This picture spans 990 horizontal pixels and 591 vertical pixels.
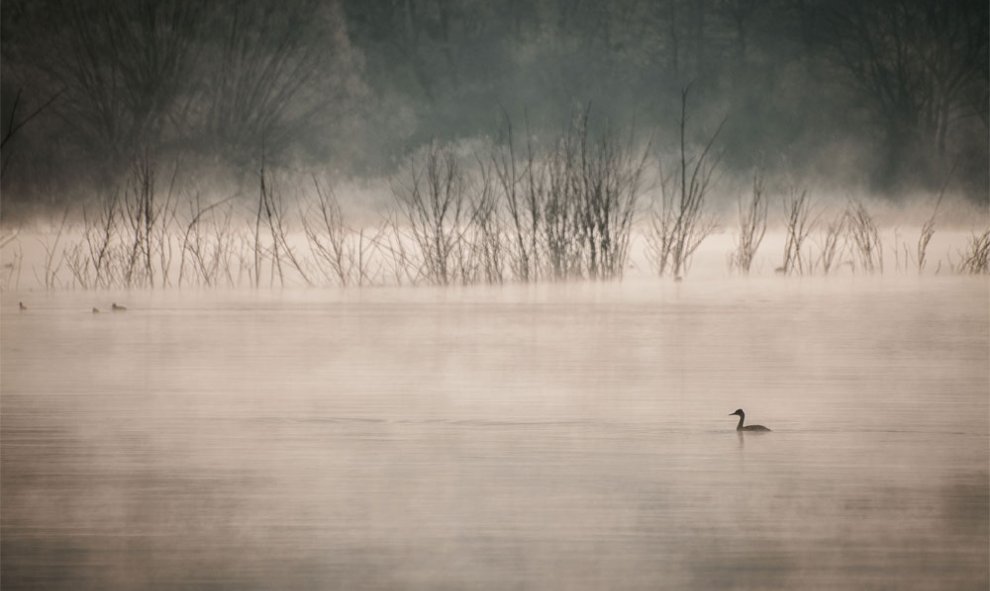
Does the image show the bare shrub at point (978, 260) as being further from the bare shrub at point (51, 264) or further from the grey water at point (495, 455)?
the bare shrub at point (51, 264)

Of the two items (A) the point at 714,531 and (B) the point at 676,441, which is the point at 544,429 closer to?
(B) the point at 676,441

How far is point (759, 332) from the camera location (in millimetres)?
3266

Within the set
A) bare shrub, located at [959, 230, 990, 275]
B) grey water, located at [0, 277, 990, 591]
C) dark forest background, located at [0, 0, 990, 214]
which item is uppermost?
dark forest background, located at [0, 0, 990, 214]

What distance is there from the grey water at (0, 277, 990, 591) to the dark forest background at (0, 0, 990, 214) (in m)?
→ 8.08

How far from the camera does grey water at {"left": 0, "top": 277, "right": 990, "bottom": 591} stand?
1321 mm

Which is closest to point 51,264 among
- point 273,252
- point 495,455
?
point 273,252

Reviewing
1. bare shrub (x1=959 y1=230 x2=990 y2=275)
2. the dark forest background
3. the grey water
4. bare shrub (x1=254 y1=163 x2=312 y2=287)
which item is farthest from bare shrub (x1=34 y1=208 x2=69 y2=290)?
the dark forest background

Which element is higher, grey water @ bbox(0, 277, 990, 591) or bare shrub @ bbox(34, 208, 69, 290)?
bare shrub @ bbox(34, 208, 69, 290)

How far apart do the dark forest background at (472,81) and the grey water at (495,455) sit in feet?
26.5

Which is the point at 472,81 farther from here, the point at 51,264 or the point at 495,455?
the point at 495,455

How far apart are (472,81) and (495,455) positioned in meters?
11.4

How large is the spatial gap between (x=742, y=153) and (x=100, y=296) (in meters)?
8.76

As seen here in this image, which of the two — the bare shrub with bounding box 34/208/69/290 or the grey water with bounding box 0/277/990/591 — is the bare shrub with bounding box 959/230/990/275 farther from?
the bare shrub with bounding box 34/208/69/290

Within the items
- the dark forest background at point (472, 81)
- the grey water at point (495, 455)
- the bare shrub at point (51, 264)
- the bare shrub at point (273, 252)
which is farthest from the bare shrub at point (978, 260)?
the dark forest background at point (472, 81)
